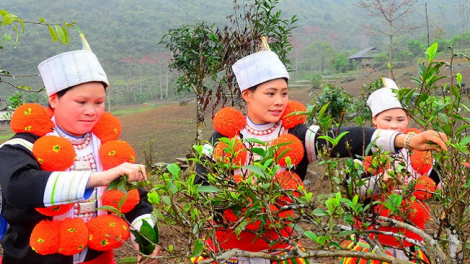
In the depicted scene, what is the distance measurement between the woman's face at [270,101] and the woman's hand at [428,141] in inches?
28.7

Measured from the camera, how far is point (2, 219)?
2.00 m

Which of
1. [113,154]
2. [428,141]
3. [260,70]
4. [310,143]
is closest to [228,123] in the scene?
[260,70]

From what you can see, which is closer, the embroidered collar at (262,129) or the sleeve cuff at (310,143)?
the sleeve cuff at (310,143)

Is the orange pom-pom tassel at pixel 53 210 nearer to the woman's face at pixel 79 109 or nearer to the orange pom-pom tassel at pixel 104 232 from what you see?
the orange pom-pom tassel at pixel 104 232

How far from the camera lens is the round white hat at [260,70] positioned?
227cm

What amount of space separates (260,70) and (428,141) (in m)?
1.03

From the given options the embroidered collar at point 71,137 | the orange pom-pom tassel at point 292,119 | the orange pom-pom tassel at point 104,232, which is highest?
the orange pom-pom tassel at point 292,119

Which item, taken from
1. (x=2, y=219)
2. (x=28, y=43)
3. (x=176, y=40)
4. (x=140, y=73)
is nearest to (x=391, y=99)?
(x=2, y=219)

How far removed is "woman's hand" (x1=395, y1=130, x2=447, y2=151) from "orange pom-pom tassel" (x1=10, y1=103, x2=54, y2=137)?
1.48 meters

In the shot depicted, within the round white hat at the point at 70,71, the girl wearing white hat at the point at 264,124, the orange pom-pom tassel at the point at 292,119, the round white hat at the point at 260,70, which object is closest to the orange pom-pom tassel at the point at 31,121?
the round white hat at the point at 70,71

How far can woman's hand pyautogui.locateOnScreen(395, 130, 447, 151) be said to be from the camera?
1.38 metres

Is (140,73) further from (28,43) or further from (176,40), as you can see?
(176,40)

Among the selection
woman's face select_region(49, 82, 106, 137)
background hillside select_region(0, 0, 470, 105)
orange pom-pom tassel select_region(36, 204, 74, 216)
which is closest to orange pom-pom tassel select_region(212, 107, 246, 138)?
woman's face select_region(49, 82, 106, 137)

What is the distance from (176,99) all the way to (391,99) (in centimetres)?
2257
